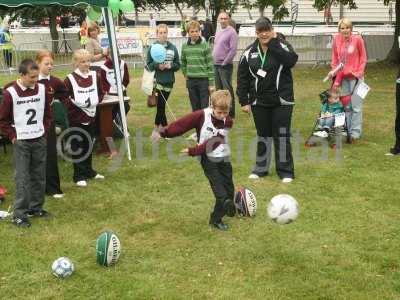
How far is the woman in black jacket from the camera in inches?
292

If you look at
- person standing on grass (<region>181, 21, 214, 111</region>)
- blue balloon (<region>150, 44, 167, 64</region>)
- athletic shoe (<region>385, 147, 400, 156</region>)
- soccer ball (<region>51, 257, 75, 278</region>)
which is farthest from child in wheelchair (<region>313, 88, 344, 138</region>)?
soccer ball (<region>51, 257, 75, 278</region>)

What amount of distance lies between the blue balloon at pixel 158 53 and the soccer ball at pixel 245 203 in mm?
4138

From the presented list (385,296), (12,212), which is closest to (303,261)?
(385,296)

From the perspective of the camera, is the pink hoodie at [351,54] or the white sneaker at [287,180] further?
the pink hoodie at [351,54]

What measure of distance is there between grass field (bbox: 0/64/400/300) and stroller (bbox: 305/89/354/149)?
0.48 metres

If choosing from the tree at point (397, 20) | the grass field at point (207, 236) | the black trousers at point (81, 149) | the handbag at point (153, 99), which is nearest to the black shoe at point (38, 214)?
the grass field at point (207, 236)

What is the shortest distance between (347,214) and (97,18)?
509 cm

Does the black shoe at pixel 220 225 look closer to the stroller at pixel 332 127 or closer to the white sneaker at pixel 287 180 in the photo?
the white sneaker at pixel 287 180

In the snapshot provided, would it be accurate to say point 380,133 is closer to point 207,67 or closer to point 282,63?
point 207,67

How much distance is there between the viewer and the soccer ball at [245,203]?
657cm

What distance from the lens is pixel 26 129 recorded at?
6.37m

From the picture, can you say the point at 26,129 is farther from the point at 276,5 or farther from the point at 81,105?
the point at 276,5

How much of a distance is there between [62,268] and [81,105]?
315 centimetres

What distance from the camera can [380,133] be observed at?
427 inches
